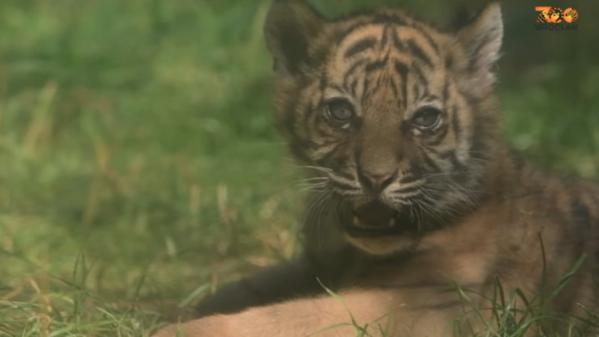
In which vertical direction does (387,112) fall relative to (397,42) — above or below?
below

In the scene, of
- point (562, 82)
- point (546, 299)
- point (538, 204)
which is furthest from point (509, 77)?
point (546, 299)

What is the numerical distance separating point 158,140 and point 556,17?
3149 millimetres

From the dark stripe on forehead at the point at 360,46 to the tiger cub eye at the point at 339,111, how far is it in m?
0.26

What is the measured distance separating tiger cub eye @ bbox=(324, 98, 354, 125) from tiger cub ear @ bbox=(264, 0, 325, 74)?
1.49 ft

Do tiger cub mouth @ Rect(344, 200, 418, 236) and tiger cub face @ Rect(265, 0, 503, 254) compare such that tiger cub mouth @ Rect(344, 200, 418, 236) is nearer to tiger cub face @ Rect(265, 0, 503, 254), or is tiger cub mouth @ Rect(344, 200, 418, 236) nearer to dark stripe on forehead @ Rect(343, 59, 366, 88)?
tiger cub face @ Rect(265, 0, 503, 254)

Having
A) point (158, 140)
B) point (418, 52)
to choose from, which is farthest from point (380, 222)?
point (158, 140)

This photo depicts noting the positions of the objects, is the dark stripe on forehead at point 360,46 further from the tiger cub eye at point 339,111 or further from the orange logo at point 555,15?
the orange logo at point 555,15

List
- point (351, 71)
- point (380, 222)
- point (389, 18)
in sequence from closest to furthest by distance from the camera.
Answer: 1. point (380, 222)
2. point (351, 71)
3. point (389, 18)

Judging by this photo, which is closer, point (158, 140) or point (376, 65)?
point (376, 65)

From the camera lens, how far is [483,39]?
6.09 meters

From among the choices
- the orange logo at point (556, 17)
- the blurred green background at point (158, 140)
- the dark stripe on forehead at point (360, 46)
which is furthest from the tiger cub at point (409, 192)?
the orange logo at point (556, 17)

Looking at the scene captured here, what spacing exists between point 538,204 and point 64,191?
13.6ft

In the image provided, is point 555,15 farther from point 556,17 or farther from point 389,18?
point 389,18

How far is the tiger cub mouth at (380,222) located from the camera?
18.4 feet
